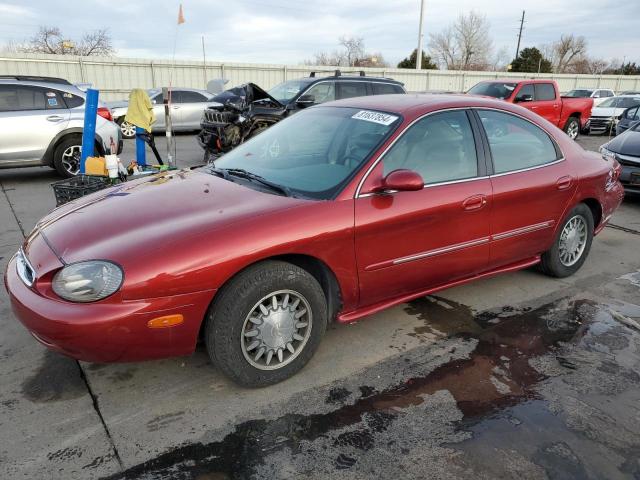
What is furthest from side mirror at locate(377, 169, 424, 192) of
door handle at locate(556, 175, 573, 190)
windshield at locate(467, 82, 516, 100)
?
windshield at locate(467, 82, 516, 100)

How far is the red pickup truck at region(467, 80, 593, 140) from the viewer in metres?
13.8

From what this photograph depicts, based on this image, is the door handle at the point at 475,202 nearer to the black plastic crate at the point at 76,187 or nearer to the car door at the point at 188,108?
the black plastic crate at the point at 76,187

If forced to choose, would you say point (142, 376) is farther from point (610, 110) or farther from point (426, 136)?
point (610, 110)

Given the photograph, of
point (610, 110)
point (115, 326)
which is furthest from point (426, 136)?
point (610, 110)

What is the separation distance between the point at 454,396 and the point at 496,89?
13.3m

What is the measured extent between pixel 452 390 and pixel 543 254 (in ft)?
6.77

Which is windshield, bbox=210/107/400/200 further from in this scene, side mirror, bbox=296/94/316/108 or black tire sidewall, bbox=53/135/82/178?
side mirror, bbox=296/94/316/108

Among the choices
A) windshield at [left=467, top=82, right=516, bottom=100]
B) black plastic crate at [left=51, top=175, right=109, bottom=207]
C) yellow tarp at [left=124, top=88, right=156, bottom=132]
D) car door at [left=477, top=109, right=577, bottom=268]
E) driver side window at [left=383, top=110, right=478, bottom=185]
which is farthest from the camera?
windshield at [left=467, top=82, right=516, bottom=100]

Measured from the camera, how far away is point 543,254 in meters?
4.31

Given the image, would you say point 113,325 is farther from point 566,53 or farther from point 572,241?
point 566,53

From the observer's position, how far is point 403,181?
290 cm

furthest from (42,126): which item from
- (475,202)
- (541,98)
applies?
(541,98)


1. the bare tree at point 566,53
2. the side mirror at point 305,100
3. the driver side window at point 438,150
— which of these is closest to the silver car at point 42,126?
the side mirror at point 305,100

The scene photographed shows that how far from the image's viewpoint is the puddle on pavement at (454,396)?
227 centimetres
